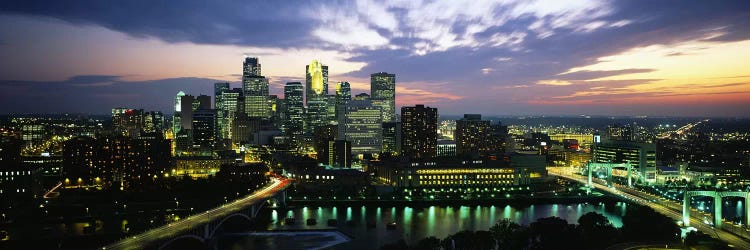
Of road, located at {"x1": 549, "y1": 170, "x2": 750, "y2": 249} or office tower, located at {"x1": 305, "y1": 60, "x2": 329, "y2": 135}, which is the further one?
office tower, located at {"x1": 305, "y1": 60, "x2": 329, "y2": 135}

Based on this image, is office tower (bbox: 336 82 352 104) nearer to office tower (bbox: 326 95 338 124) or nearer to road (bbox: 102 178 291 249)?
office tower (bbox: 326 95 338 124)

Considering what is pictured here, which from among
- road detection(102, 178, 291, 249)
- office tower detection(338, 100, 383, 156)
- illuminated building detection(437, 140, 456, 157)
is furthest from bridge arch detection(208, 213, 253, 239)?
illuminated building detection(437, 140, 456, 157)

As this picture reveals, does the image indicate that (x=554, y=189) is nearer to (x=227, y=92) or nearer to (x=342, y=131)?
(x=342, y=131)

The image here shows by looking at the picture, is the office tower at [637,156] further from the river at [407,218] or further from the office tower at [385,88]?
the office tower at [385,88]

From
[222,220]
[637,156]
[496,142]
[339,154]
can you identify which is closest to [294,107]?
[496,142]

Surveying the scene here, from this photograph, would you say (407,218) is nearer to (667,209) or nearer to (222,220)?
(222,220)

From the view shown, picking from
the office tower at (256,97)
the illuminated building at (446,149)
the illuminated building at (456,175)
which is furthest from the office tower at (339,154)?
the office tower at (256,97)
